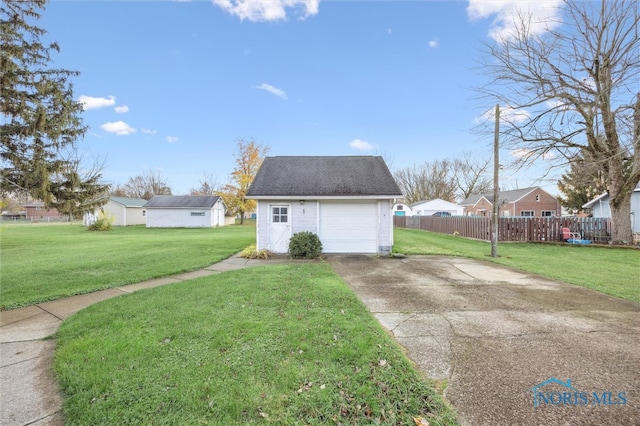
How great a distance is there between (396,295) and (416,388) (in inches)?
122

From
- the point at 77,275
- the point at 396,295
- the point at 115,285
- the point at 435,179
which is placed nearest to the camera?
the point at 396,295

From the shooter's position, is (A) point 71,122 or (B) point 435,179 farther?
(B) point 435,179

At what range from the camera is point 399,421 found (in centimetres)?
210

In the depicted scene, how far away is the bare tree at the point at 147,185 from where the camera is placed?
52.7m

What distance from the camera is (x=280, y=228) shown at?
10.8 metres

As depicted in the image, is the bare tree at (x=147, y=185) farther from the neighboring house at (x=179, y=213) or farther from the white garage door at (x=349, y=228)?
the white garage door at (x=349, y=228)

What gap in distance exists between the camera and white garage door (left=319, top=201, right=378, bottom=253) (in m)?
10.9

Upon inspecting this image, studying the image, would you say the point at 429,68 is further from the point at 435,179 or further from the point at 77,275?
the point at 435,179

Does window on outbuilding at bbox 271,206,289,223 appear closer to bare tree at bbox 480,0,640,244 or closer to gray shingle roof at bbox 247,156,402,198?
gray shingle roof at bbox 247,156,402,198

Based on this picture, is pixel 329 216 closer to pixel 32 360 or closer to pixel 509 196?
pixel 32 360

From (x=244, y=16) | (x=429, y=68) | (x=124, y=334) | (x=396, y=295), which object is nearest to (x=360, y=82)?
(x=429, y=68)

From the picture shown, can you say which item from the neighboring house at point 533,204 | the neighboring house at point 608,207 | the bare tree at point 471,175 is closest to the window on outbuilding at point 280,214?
the neighboring house at point 608,207

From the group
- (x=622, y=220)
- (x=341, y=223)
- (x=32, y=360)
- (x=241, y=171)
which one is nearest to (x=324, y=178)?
(x=341, y=223)

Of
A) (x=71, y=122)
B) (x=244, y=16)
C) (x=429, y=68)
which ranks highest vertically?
(x=244, y=16)
